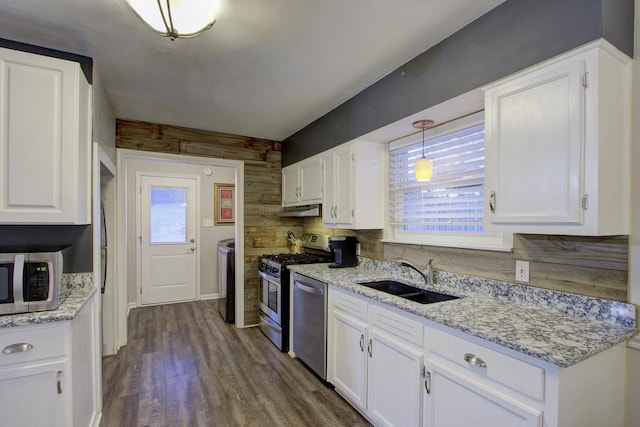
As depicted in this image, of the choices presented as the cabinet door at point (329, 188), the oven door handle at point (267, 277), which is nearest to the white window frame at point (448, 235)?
the cabinet door at point (329, 188)

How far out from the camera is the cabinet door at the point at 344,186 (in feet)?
9.43

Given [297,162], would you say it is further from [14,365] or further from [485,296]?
[14,365]

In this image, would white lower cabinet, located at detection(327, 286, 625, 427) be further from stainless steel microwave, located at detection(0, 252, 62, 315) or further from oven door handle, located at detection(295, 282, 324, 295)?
stainless steel microwave, located at detection(0, 252, 62, 315)

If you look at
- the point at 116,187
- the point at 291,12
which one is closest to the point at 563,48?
the point at 291,12

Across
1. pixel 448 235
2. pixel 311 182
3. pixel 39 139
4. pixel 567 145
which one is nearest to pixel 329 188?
pixel 311 182

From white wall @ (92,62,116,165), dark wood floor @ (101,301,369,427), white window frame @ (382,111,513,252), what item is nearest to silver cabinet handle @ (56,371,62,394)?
dark wood floor @ (101,301,369,427)

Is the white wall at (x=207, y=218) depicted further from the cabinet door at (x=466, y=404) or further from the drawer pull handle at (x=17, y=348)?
the cabinet door at (x=466, y=404)

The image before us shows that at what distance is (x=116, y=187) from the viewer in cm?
330

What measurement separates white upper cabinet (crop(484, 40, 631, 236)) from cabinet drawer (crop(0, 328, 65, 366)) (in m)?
2.31

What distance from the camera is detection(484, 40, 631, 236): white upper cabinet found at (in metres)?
1.32

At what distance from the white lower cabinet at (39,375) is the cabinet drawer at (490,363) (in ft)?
6.06

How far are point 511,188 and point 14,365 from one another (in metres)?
2.55

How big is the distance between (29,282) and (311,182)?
2443mm

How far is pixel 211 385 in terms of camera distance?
266 centimetres
